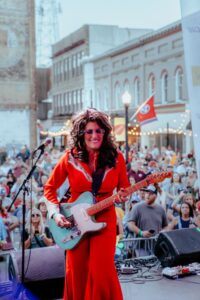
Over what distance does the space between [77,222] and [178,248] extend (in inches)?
101

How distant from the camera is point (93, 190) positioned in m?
4.09

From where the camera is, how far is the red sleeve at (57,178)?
4.27 metres

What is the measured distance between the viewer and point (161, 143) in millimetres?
31109

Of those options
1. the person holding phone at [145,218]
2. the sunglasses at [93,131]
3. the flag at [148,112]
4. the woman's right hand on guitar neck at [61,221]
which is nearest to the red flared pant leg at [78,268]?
the woman's right hand on guitar neck at [61,221]

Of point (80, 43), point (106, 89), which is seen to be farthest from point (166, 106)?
point (80, 43)

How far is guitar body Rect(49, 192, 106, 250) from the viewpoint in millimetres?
4066

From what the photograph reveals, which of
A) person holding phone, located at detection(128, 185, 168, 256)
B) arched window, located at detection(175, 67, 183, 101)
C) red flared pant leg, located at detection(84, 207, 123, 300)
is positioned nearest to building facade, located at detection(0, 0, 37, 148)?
arched window, located at detection(175, 67, 183, 101)

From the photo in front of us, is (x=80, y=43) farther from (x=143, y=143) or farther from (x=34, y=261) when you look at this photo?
(x=34, y=261)

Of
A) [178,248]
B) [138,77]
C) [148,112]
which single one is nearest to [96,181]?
[178,248]

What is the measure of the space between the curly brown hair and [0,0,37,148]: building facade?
81.7 ft

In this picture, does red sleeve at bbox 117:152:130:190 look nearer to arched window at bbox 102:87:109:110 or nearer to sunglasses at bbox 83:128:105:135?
sunglasses at bbox 83:128:105:135

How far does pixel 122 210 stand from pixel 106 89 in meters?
32.0

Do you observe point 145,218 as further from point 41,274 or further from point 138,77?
point 138,77

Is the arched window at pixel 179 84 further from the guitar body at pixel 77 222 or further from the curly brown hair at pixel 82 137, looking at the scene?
the guitar body at pixel 77 222
